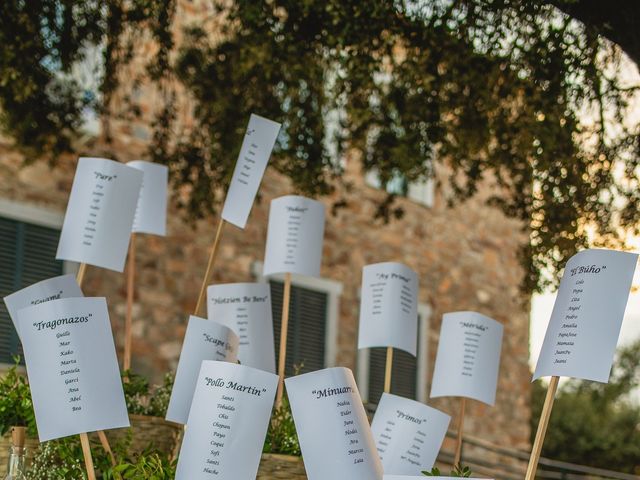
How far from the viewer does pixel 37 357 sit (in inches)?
96.0

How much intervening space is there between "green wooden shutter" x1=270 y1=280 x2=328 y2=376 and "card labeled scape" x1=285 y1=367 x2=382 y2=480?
5.79 m

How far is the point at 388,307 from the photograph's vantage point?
122 inches

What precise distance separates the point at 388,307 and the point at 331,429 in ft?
2.50

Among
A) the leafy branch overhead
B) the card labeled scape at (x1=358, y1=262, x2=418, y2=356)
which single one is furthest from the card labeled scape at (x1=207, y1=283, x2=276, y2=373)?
→ the leafy branch overhead

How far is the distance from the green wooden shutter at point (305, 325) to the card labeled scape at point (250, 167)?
Result: 500 centimetres

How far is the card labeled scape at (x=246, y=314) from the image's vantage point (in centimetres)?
318

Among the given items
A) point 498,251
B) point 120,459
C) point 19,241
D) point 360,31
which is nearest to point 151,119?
point 19,241

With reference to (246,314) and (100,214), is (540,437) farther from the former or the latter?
(100,214)

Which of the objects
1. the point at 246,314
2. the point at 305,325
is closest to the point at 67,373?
the point at 246,314

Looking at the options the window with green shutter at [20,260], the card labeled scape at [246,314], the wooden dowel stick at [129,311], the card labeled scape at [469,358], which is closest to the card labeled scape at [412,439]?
the card labeled scape at [469,358]

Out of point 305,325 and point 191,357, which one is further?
point 305,325

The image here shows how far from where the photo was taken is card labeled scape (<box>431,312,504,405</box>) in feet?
9.92

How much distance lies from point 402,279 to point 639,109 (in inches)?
106

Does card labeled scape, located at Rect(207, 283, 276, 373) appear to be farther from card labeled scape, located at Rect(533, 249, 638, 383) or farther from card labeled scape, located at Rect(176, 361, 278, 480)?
card labeled scape, located at Rect(533, 249, 638, 383)
